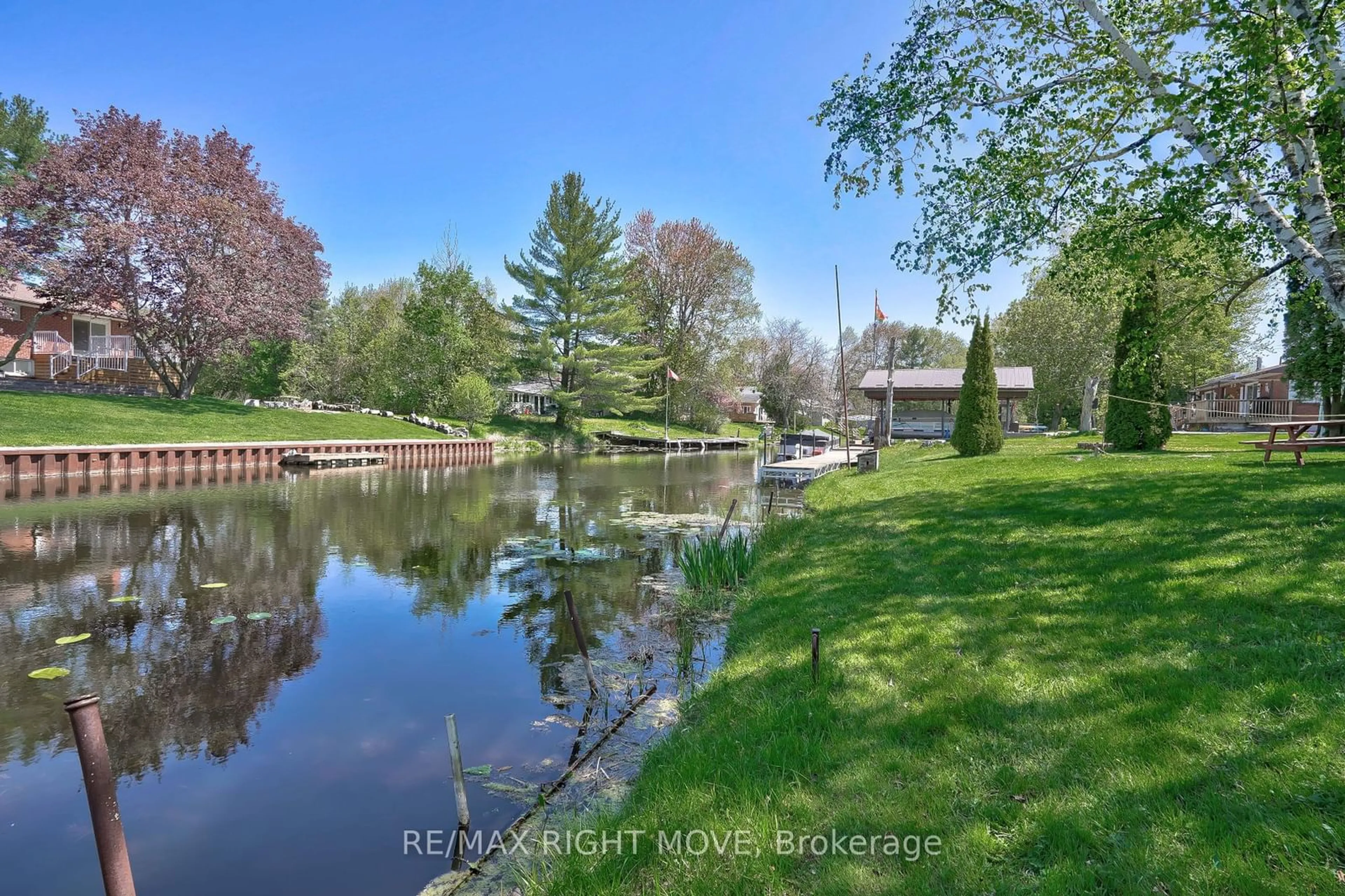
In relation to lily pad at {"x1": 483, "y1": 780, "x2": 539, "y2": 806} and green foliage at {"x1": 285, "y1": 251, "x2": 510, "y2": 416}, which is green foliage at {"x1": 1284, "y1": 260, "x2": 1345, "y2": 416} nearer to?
lily pad at {"x1": 483, "y1": 780, "x2": 539, "y2": 806}

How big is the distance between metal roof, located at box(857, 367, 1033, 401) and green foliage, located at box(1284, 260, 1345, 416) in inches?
464

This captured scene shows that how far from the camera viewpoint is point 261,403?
3416cm

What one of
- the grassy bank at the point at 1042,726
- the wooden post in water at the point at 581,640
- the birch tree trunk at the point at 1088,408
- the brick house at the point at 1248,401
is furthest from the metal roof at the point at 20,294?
the brick house at the point at 1248,401

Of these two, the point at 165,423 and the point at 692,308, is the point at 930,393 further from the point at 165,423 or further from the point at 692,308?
the point at 165,423

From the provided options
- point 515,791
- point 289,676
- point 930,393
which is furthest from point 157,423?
point 930,393

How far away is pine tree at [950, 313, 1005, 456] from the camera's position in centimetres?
1911

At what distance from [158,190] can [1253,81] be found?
34419 millimetres

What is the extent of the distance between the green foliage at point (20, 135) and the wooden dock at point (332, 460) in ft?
78.0

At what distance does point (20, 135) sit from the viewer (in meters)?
34.2

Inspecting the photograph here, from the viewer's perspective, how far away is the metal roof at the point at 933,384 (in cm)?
3184

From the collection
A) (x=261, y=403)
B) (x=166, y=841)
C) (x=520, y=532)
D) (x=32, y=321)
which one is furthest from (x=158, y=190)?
(x=166, y=841)

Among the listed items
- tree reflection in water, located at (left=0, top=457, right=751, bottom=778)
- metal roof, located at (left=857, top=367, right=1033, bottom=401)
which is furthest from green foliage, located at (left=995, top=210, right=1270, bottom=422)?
tree reflection in water, located at (left=0, top=457, right=751, bottom=778)

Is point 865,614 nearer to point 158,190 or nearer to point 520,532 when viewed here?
point 520,532

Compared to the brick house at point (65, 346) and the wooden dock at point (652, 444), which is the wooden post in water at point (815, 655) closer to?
the brick house at point (65, 346)
